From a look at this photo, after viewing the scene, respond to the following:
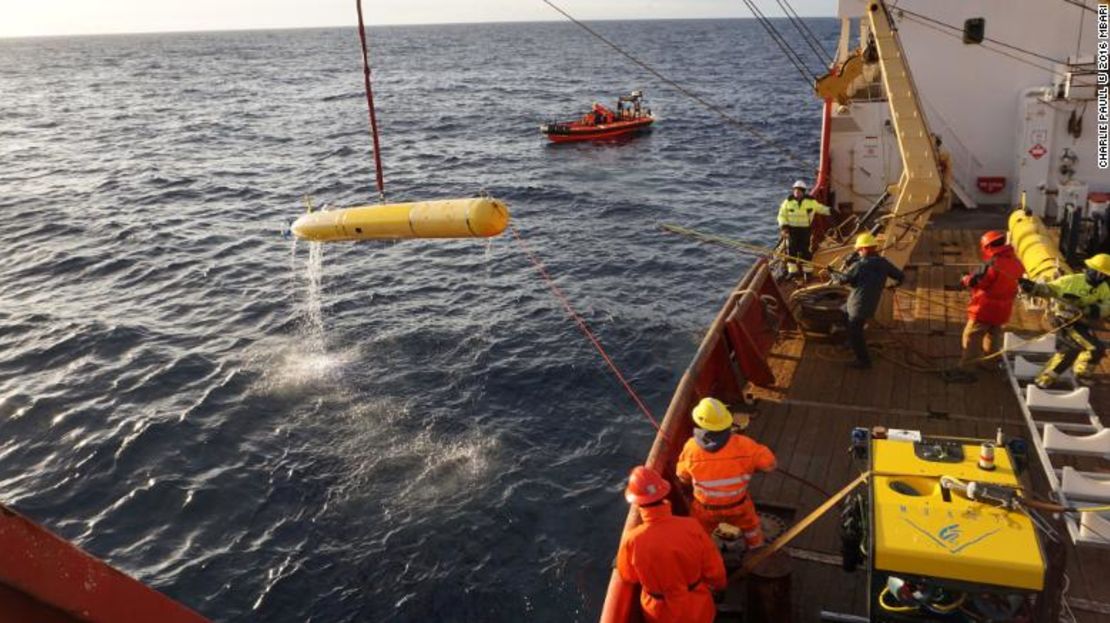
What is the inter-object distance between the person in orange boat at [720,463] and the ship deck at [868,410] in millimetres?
1072

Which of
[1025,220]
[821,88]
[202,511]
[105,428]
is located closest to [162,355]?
[105,428]

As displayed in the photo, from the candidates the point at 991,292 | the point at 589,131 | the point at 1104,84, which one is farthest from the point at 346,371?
the point at 589,131

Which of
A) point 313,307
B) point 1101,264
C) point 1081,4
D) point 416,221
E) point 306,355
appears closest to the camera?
point 1101,264

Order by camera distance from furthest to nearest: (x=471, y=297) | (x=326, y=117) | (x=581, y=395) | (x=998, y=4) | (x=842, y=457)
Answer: (x=326, y=117)
(x=471, y=297)
(x=581, y=395)
(x=998, y=4)
(x=842, y=457)

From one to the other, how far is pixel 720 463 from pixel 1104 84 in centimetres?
1346

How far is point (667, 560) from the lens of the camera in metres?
5.39

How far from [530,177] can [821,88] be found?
92.6 ft

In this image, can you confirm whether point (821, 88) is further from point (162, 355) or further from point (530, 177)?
point (530, 177)

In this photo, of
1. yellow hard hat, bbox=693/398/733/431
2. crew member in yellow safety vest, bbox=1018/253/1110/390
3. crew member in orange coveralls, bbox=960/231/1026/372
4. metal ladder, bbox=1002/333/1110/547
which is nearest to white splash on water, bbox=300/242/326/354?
crew member in orange coveralls, bbox=960/231/1026/372

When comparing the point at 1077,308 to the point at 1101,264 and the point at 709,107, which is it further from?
the point at 709,107

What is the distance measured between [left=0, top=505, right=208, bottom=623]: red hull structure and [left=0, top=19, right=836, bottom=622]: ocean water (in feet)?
28.6

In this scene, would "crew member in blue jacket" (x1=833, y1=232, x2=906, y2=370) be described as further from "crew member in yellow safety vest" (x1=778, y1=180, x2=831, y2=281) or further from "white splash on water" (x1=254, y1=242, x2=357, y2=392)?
"white splash on water" (x1=254, y1=242, x2=357, y2=392)

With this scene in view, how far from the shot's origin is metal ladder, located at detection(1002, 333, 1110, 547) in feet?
21.6

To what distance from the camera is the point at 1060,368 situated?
30.2ft
